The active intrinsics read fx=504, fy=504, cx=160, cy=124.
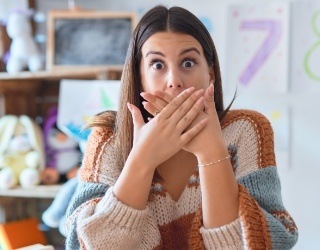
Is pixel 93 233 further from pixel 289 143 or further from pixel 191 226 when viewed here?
pixel 289 143

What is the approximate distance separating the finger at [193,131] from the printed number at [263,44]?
2.99 feet

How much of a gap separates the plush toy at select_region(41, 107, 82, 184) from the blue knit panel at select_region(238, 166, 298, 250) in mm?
916

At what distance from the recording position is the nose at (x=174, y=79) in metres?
0.87

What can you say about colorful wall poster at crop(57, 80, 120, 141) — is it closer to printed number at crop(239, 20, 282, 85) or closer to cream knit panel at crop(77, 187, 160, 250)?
printed number at crop(239, 20, 282, 85)

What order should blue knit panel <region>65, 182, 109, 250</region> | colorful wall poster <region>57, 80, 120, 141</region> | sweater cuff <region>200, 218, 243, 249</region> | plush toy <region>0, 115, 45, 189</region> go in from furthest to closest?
1. plush toy <region>0, 115, 45, 189</region>
2. colorful wall poster <region>57, 80, 120, 141</region>
3. blue knit panel <region>65, 182, 109, 250</region>
4. sweater cuff <region>200, 218, 243, 249</region>

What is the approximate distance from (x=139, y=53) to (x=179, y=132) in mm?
198

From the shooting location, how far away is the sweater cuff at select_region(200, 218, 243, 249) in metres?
0.81

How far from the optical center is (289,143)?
1.66 metres

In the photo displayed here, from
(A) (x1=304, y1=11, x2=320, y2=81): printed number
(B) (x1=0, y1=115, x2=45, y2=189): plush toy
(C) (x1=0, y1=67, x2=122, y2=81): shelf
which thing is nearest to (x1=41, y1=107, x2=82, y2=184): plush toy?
(B) (x1=0, y1=115, x2=45, y2=189): plush toy

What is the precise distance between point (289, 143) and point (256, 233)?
36.1 inches

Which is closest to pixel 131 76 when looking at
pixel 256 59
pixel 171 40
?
pixel 171 40

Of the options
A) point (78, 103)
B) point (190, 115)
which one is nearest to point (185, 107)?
point (190, 115)

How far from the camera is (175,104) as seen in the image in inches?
33.4

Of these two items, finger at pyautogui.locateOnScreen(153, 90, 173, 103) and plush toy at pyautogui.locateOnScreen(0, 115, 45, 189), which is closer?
finger at pyautogui.locateOnScreen(153, 90, 173, 103)
